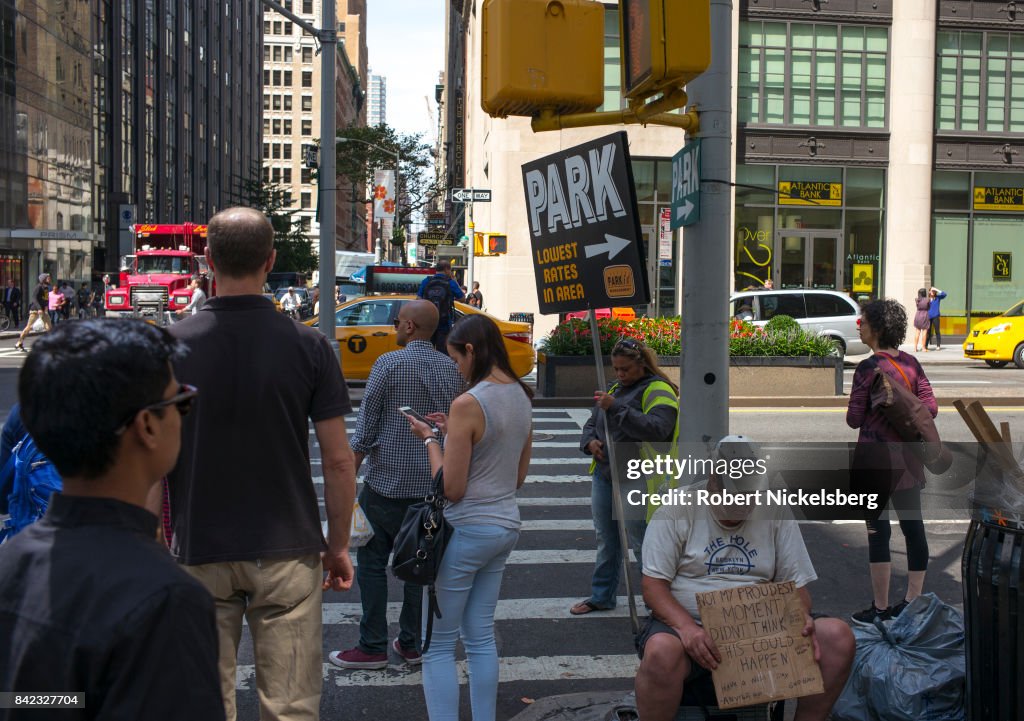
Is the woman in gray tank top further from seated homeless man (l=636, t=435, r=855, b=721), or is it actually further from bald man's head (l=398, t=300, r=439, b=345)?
bald man's head (l=398, t=300, r=439, b=345)

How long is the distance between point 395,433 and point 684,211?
6.03 feet

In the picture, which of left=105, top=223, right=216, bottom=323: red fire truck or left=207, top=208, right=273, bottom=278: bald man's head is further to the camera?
left=105, top=223, right=216, bottom=323: red fire truck

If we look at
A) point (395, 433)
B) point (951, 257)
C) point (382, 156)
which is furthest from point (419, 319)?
point (382, 156)

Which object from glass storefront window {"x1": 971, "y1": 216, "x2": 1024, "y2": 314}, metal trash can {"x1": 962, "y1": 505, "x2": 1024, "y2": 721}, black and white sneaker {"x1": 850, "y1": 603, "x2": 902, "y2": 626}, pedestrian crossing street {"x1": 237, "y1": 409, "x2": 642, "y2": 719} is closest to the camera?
metal trash can {"x1": 962, "y1": 505, "x2": 1024, "y2": 721}

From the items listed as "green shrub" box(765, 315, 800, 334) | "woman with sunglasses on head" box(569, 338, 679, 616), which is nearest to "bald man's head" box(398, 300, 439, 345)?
"woman with sunglasses on head" box(569, 338, 679, 616)

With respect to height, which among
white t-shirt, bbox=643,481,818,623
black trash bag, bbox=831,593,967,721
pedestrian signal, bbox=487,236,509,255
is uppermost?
pedestrian signal, bbox=487,236,509,255

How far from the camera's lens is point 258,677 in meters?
3.37

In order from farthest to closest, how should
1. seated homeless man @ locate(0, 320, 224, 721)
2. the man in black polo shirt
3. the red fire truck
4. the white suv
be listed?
the red fire truck
the white suv
the man in black polo shirt
seated homeless man @ locate(0, 320, 224, 721)

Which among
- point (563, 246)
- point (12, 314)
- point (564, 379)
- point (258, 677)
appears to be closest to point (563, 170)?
point (563, 246)

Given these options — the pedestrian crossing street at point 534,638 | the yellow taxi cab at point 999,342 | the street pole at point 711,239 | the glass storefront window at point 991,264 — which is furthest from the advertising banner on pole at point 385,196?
the street pole at point 711,239

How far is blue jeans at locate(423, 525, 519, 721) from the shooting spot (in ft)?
13.8

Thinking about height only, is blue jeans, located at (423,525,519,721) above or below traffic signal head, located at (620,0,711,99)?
below

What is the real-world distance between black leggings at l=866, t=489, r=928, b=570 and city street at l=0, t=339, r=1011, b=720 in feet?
2.16

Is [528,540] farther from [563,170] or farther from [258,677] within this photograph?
[258,677]
